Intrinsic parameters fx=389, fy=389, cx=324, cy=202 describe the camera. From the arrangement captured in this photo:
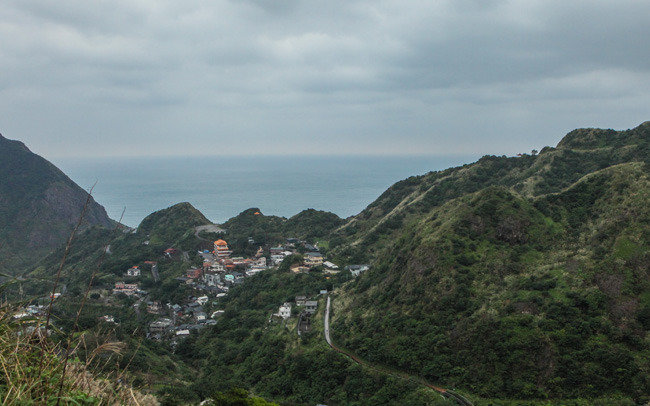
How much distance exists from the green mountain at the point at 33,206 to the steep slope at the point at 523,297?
70.7 meters

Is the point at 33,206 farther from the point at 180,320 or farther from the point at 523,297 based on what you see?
the point at 523,297

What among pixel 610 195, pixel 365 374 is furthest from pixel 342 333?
pixel 610 195

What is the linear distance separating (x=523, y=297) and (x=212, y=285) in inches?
1391

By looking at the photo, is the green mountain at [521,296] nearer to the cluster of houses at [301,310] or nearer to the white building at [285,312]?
the cluster of houses at [301,310]

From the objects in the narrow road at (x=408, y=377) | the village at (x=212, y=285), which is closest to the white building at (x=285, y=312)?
the village at (x=212, y=285)

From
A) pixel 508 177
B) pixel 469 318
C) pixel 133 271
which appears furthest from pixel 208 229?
pixel 469 318

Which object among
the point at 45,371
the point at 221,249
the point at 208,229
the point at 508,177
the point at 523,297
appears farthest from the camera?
the point at 208,229

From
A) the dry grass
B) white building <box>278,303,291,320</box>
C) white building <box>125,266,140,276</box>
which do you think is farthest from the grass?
white building <box>125,266,140,276</box>

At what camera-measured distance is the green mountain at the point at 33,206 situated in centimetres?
7945

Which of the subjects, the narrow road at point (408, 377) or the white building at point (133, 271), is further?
the white building at point (133, 271)

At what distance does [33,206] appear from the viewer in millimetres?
88250

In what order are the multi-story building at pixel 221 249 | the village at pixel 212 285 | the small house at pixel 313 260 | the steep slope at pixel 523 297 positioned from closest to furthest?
the steep slope at pixel 523 297 → the village at pixel 212 285 → the small house at pixel 313 260 → the multi-story building at pixel 221 249

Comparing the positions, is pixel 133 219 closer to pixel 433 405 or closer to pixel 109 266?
pixel 109 266

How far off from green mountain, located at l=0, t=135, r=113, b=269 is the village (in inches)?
1433
